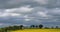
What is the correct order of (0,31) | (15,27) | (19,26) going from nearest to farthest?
(0,31) < (15,27) < (19,26)

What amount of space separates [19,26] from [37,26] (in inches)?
493

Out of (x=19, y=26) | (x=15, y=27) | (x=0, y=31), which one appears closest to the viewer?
(x=0, y=31)

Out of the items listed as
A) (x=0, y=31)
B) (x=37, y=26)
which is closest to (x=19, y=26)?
(x=37, y=26)

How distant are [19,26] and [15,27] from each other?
20.8 ft

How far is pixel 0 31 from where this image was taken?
47.0 meters

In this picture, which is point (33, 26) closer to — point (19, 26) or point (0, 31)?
point (19, 26)

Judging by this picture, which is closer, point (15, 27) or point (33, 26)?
point (15, 27)

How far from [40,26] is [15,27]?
1899cm

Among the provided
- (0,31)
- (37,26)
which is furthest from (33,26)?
(0,31)

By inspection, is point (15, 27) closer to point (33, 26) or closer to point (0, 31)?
point (33, 26)

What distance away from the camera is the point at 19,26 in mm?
94375

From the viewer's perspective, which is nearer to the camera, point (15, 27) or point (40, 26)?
point (15, 27)

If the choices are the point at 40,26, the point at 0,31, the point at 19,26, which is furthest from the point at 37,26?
the point at 0,31

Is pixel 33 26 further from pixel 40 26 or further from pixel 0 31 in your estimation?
pixel 0 31
